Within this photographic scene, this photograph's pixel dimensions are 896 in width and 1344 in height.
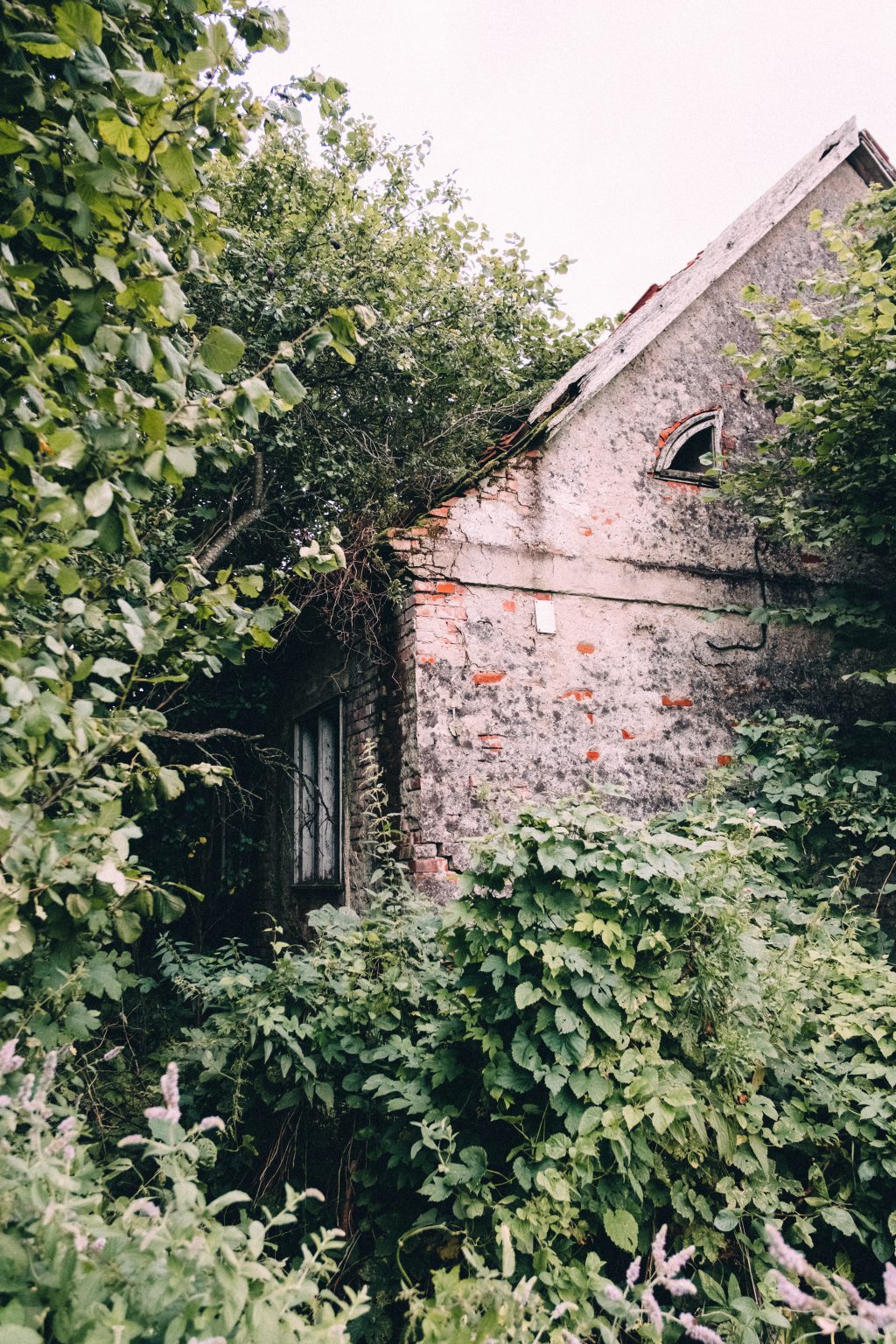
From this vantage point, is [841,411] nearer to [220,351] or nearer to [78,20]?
[220,351]

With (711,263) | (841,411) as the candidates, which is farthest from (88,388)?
(711,263)

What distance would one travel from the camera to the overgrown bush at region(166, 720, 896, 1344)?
266cm

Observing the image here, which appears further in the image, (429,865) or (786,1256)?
(429,865)

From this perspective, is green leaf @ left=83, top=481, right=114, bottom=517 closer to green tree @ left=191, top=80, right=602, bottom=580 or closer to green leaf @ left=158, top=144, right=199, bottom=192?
green leaf @ left=158, top=144, right=199, bottom=192

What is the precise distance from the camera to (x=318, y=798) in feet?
22.6

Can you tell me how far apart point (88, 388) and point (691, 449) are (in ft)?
19.2

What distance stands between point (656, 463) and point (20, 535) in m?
5.42

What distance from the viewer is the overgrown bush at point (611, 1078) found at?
8.72 ft

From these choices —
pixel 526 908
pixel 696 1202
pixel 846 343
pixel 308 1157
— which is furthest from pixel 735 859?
pixel 846 343

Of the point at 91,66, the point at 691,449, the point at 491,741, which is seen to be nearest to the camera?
the point at 91,66

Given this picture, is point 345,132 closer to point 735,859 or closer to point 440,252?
point 440,252

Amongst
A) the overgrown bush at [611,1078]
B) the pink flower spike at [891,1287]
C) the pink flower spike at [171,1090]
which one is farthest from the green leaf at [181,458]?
the pink flower spike at [891,1287]

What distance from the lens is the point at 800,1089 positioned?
3.10m

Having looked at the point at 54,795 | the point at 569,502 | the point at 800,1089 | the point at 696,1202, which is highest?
the point at 569,502
